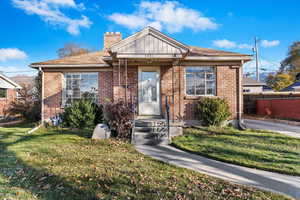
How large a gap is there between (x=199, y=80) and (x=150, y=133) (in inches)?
150

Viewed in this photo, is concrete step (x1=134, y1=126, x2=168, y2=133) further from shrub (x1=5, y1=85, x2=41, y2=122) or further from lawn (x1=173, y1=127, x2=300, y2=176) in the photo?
shrub (x1=5, y1=85, x2=41, y2=122)

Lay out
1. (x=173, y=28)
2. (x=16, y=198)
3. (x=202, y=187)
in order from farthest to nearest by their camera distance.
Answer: (x=173, y=28), (x=202, y=187), (x=16, y=198)

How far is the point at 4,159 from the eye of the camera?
14.2ft

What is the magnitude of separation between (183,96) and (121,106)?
10.6ft

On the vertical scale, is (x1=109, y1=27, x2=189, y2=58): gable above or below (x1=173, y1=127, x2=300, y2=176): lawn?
above

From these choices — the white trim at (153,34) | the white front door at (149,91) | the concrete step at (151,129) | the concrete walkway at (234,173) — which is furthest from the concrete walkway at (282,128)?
the white trim at (153,34)

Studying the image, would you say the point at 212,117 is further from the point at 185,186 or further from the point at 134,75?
the point at 185,186

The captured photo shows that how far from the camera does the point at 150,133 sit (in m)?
6.10

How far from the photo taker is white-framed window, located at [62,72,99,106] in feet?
28.8

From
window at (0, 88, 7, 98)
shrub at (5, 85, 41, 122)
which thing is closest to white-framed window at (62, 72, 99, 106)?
shrub at (5, 85, 41, 122)

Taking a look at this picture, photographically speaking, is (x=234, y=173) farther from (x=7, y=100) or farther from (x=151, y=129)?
(x=7, y=100)

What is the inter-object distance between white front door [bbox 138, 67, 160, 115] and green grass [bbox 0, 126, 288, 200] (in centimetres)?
334

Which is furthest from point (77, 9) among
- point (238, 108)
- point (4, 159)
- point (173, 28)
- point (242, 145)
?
point (242, 145)

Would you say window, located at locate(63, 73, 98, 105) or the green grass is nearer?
the green grass
